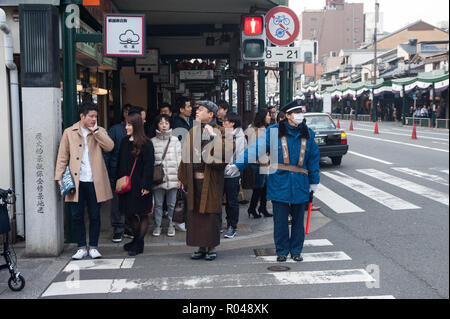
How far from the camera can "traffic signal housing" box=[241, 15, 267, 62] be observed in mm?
9734

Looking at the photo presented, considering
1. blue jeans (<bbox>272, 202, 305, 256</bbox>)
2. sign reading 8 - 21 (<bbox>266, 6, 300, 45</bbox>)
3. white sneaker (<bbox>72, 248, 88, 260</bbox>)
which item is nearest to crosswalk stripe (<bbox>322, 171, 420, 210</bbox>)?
sign reading 8 - 21 (<bbox>266, 6, 300, 45</bbox>)

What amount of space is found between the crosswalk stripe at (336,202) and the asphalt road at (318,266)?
0.04 m

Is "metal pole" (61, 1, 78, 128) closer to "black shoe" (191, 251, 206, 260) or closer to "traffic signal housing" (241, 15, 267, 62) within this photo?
"black shoe" (191, 251, 206, 260)

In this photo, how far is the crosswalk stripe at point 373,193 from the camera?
33.3 feet

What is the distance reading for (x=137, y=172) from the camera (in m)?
6.87

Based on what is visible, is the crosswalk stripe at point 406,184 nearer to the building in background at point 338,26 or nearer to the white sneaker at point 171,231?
the white sneaker at point 171,231

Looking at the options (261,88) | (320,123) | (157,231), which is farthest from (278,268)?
(320,123)

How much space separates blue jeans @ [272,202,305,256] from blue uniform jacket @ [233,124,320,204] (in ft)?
0.44

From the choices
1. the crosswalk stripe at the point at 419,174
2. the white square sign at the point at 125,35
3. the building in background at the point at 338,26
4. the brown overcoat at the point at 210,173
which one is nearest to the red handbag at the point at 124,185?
the brown overcoat at the point at 210,173

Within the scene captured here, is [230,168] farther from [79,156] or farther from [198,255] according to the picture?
[79,156]

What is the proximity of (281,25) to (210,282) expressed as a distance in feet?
19.2

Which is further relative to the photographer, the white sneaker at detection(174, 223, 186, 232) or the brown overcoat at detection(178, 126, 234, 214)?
the white sneaker at detection(174, 223, 186, 232)

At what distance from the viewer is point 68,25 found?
712 centimetres
